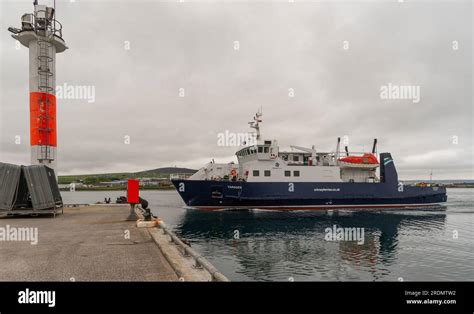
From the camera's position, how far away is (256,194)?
31469 millimetres

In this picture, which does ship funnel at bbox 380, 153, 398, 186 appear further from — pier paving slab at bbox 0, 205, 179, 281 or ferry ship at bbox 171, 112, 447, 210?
pier paving slab at bbox 0, 205, 179, 281

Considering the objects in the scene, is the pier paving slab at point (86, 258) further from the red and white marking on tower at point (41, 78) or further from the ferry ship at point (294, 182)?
the ferry ship at point (294, 182)

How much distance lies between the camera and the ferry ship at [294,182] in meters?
31.6

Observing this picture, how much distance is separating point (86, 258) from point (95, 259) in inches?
11.9

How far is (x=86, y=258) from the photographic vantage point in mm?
7590

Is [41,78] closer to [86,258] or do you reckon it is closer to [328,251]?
[86,258]

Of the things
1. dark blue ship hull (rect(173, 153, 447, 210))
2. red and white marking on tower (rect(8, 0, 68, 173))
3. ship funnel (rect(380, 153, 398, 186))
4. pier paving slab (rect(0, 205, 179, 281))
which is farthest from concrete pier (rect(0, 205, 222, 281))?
ship funnel (rect(380, 153, 398, 186))

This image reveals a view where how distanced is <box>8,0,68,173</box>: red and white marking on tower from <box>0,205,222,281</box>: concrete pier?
1241cm

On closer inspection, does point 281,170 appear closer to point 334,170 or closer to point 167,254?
point 334,170

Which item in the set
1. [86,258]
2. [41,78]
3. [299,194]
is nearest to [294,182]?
[299,194]

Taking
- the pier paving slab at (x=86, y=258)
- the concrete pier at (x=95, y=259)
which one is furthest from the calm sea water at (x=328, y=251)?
the pier paving slab at (x=86, y=258)

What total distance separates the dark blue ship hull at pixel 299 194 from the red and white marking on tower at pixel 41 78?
13.5 m
